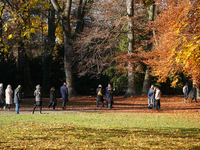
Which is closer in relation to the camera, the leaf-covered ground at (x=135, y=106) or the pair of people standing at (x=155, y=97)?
the pair of people standing at (x=155, y=97)

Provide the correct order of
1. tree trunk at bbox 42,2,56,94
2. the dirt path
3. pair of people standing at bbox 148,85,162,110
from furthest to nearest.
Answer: tree trunk at bbox 42,2,56,94 < pair of people standing at bbox 148,85,162,110 < the dirt path

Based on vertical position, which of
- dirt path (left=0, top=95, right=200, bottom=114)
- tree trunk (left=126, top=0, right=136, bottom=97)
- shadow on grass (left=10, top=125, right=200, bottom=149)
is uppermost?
tree trunk (left=126, top=0, right=136, bottom=97)

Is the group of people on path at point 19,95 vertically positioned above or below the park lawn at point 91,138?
above

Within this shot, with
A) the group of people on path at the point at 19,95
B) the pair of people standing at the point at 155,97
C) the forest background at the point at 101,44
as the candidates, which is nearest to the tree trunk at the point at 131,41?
the forest background at the point at 101,44

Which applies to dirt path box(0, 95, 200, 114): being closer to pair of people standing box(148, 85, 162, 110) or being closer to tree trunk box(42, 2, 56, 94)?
pair of people standing box(148, 85, 162, 110)

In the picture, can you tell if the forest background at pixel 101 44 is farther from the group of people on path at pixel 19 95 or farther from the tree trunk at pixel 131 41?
the group of people on path at pixel 19 95

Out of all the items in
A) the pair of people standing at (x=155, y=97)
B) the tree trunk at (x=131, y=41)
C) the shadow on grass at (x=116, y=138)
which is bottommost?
the shadow on grass at (x=116, y=138)

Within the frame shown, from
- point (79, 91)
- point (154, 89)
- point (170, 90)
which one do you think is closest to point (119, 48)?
point (79, 91)

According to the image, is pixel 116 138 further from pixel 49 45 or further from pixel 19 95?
pixel 49 45

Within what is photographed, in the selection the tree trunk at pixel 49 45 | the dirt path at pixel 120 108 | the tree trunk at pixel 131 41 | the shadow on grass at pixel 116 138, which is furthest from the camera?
the tree trunk at pixel 49 45

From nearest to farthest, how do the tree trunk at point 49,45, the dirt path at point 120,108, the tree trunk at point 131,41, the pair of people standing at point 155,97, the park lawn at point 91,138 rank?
1. the park lawn at point 91,138
2. the dirt path at point 120,108
3. the pair of people standing at point 155,97
4. the tree trunk at point 131,41
5. the tree trunk at point 49,45

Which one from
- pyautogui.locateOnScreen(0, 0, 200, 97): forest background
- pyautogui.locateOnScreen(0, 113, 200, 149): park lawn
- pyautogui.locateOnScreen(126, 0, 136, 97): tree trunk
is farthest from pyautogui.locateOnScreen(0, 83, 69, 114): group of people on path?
pyautogui.locateOnScreen(126, 0, 136, 97): tree trunk

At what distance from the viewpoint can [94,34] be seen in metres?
29.0

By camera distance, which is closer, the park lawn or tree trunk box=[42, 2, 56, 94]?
the park lawn
